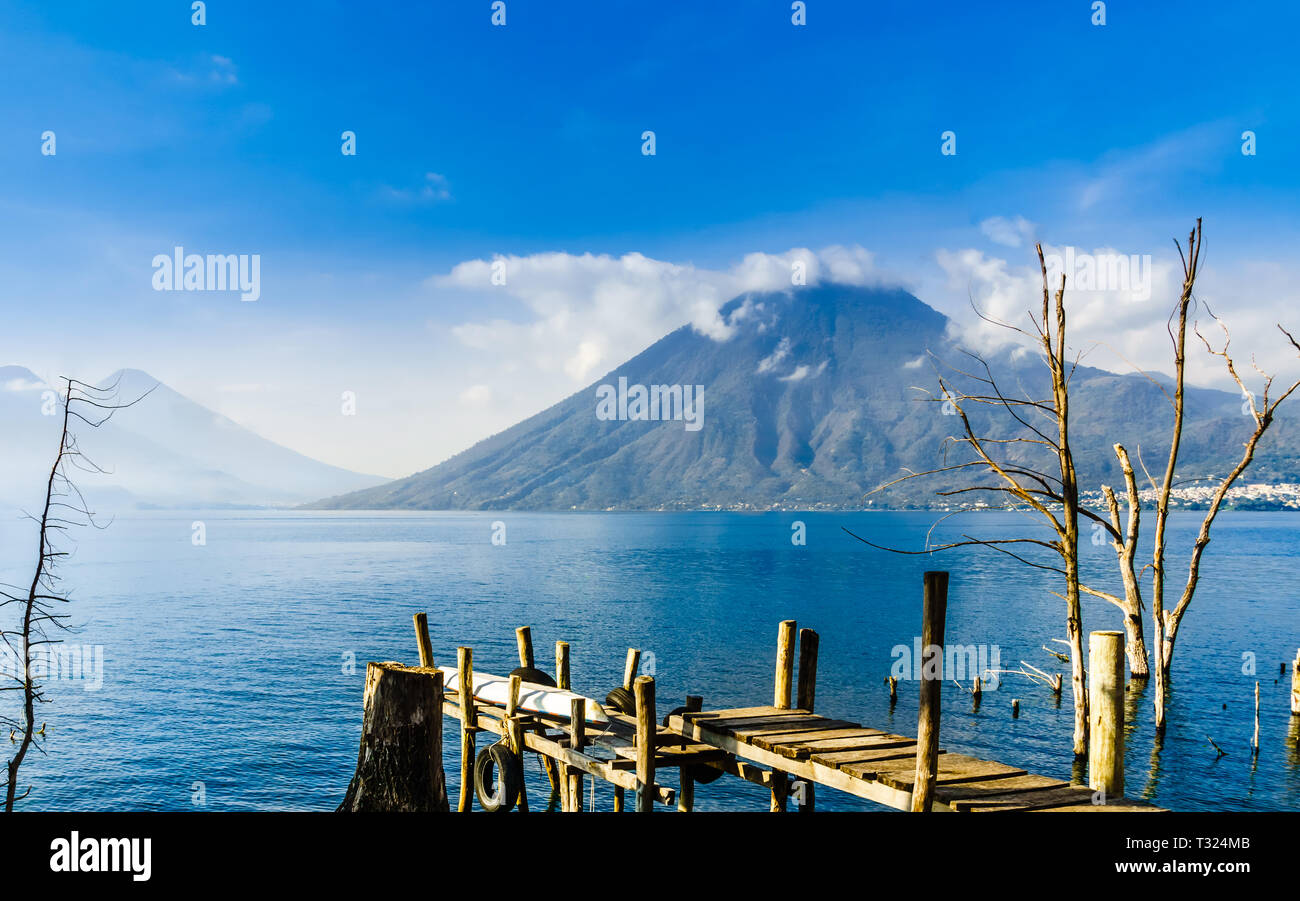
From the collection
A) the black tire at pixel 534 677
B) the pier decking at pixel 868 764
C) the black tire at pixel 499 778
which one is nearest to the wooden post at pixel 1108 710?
the pier decking at pixel 868 764

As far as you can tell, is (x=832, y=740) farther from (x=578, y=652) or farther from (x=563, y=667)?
(x=578, y=652)

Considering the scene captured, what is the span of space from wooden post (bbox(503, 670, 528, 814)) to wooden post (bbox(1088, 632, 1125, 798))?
11.9 m

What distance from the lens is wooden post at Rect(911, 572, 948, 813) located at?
36.2 ft

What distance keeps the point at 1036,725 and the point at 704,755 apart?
24.1 metres

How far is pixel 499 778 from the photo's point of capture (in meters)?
19.0

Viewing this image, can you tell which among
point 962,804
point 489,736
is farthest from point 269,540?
point 962,804

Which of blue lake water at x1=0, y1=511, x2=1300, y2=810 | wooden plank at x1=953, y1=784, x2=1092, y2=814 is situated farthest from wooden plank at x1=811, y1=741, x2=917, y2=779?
blue lake water at x1=0, y1=511, x2=1300, y2=810

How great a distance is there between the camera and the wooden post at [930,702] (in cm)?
1102

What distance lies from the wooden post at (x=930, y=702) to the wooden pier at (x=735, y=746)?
0.06 ft

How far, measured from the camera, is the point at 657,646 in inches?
2173

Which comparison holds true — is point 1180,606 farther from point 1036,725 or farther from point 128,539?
point 128,539

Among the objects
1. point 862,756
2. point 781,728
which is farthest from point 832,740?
point 781,728

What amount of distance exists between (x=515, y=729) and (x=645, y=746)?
508 centimetres

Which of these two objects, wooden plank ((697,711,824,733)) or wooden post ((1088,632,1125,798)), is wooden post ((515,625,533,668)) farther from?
wooden post ((1088,632,1125,798))
